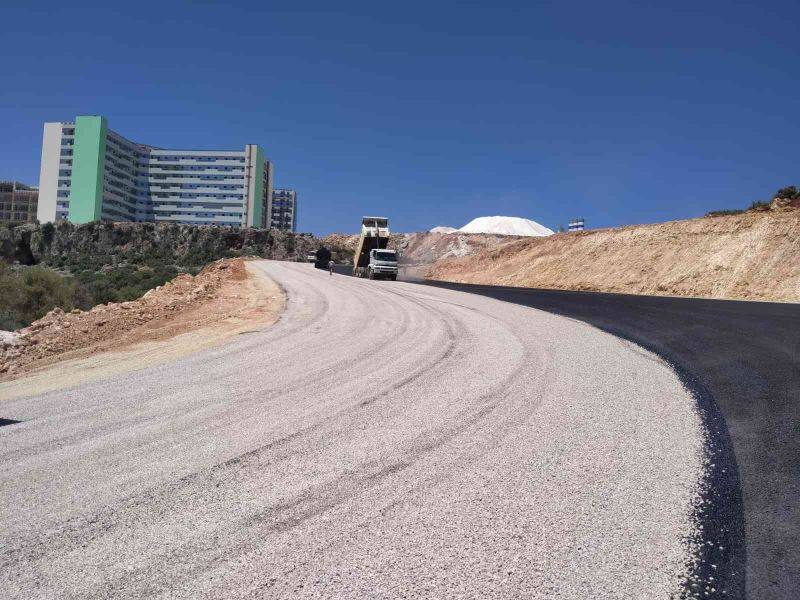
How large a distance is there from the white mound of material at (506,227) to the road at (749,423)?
7774 cm

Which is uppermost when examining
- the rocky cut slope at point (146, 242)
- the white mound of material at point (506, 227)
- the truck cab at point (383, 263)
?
the white mound of material at point (506, 227)

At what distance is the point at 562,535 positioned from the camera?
348 centimetres

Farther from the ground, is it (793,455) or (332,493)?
(793,455)

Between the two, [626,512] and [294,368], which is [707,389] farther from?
[294,368]

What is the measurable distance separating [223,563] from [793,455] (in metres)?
5.00

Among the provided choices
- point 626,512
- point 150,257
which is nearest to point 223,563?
point 626,512

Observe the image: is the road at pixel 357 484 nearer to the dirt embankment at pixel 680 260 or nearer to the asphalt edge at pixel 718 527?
the asphalt edge at pixel 718 527

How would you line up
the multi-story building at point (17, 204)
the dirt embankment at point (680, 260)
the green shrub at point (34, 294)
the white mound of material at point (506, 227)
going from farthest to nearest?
the multi-story building at point (17, 204), the white mound of material at point (506, 227), the dirt embankment at point (680, 260), the green shrub at point (34, 294)

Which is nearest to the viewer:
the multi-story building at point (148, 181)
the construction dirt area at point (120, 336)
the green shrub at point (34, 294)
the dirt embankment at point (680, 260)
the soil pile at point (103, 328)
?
the construction dirt area at point (120, 336)

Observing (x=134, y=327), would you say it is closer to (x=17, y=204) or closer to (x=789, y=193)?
(x=789, y=193)

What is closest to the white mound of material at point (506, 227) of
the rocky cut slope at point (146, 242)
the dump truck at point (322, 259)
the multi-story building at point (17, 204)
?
the rocky cut slope at point (146, 242)

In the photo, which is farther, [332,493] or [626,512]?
[332,493]

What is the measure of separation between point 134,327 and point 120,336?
99cm

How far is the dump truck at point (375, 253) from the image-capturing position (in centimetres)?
3797
